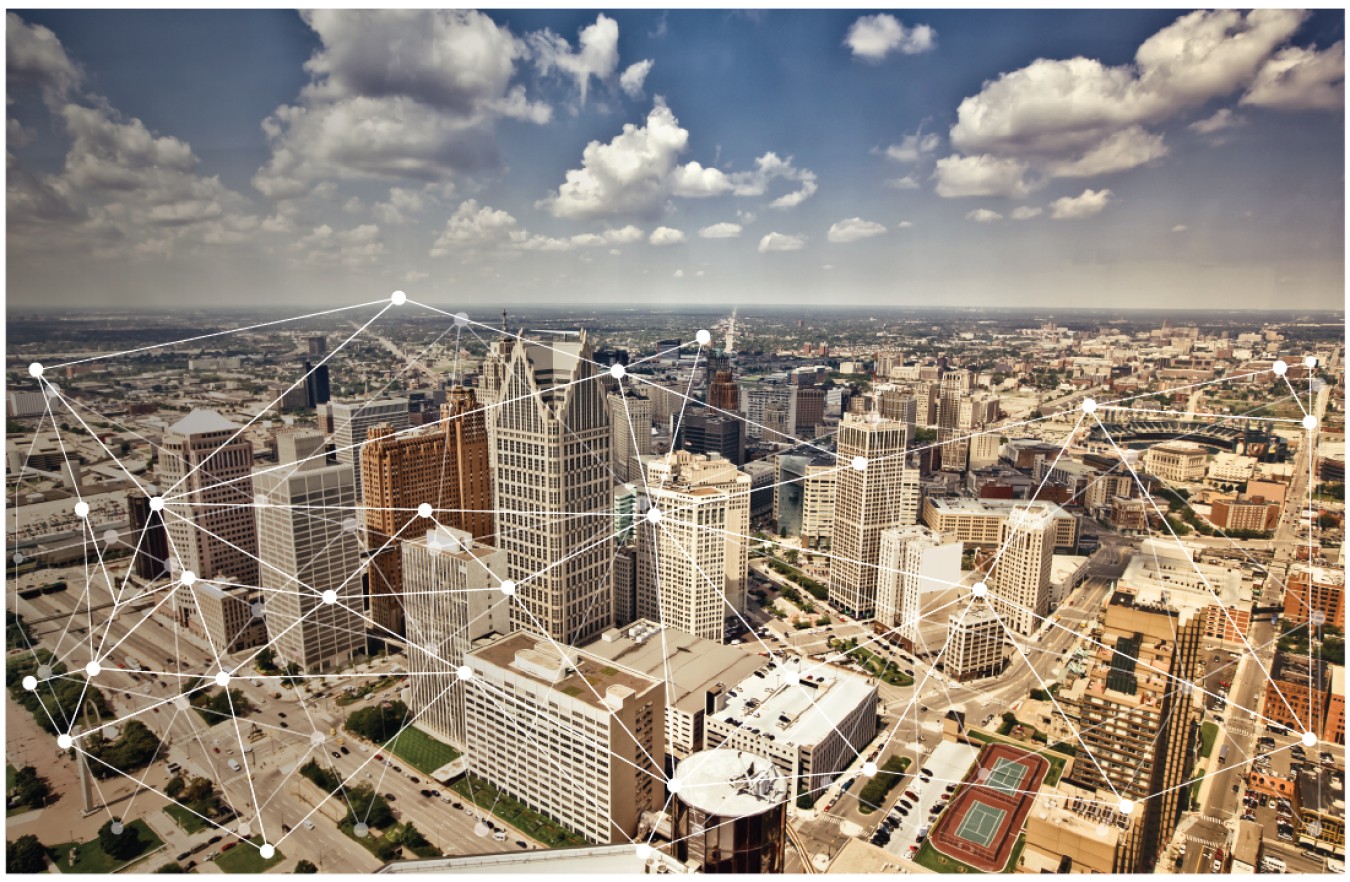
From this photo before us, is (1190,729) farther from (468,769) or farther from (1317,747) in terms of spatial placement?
(468,769)

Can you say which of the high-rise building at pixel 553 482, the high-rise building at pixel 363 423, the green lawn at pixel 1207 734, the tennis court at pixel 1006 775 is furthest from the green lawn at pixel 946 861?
the high-rise building at pixel 363 423

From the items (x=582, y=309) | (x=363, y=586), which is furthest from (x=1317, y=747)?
(x=363, y=586)

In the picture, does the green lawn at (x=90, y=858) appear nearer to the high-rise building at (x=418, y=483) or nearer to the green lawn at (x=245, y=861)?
the green lawn at (x=245, y=861)

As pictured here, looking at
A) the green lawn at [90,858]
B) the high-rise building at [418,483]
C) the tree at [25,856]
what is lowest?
the green lawn at [90,858]

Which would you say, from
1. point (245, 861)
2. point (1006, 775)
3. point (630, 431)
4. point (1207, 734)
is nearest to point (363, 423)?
point (630, 431)

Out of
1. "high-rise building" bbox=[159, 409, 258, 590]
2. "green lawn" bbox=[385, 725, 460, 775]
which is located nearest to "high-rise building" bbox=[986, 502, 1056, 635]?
"green lawn" bbox=[385, 725, 460, 775]

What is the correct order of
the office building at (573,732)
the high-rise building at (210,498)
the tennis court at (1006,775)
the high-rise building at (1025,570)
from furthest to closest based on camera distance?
1. the high-rise building at (1025,570)
2. the high-rise building at (210,498)
3. the tennis court at (1006,775)
4. the office building at (573,732)
